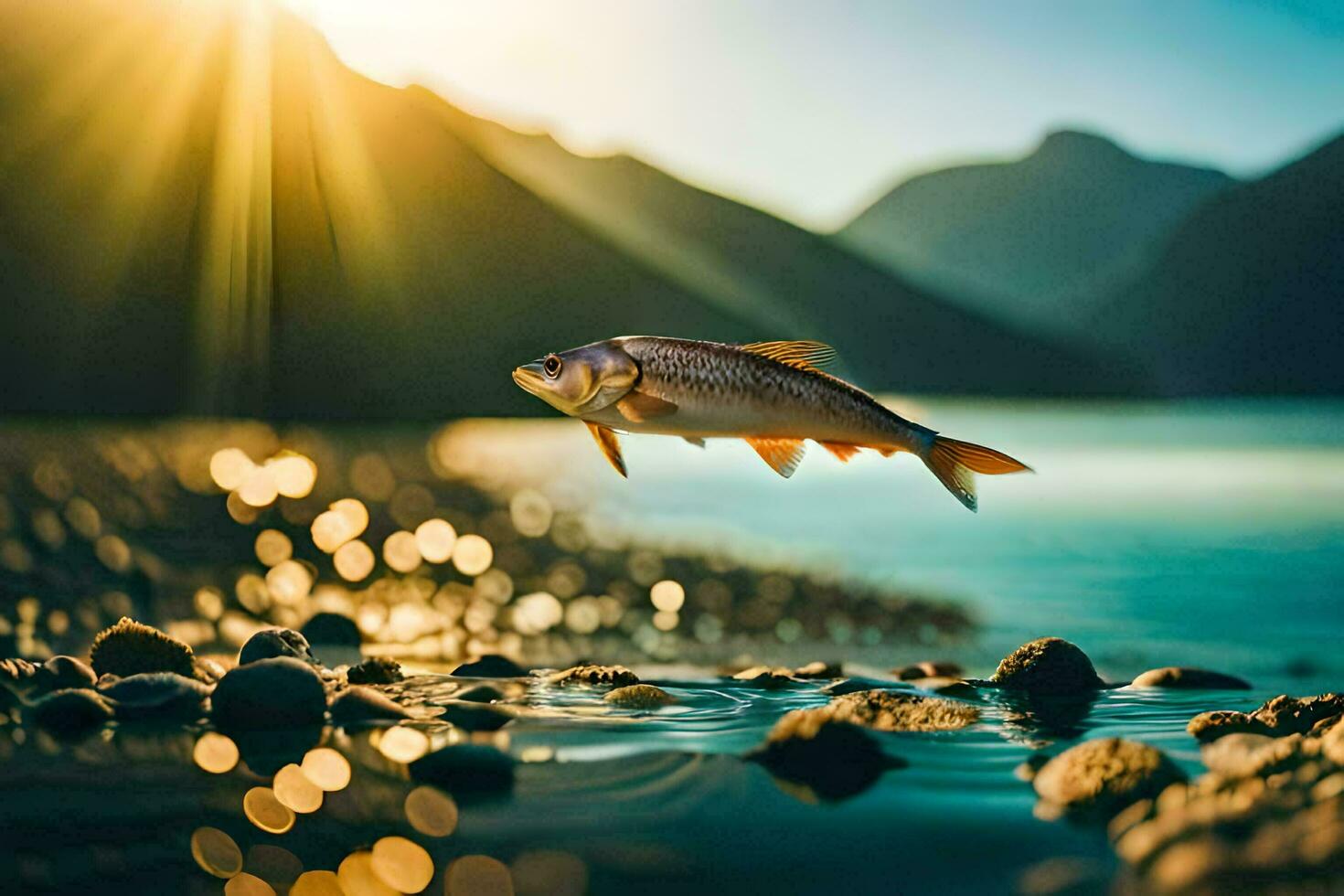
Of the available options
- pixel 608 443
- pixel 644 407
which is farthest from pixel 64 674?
pixel 644 407

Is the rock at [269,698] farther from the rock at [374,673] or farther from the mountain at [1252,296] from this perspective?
the mountain at [1252,296]

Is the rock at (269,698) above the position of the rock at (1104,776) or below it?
above

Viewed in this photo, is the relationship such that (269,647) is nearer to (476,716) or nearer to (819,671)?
(476,716)

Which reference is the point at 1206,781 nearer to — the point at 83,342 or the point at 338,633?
the point at 338,633

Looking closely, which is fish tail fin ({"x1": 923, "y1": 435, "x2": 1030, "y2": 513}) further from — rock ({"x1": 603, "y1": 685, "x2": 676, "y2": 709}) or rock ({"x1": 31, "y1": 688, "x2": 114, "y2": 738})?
rock ({"x1": 31, "y1": 688, "x2": 114, "y2": 738})

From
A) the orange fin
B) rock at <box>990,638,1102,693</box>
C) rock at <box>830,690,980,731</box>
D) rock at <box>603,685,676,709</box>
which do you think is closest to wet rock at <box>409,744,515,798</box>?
rock at <box>603,685,676,709</box>

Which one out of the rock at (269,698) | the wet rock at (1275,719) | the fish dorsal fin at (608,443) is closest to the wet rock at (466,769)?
the rock at (269,698)
